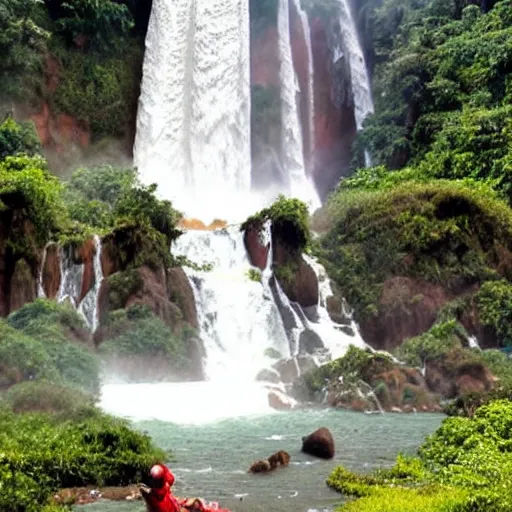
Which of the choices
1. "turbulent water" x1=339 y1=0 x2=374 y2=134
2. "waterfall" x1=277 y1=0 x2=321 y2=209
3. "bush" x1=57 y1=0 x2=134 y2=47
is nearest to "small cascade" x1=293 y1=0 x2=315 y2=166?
"waterfall" x1=277 y1=0 x2=321 y2=209

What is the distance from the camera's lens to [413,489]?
24.4ft

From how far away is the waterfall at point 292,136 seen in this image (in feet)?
105

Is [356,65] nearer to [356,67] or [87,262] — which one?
[356,67]

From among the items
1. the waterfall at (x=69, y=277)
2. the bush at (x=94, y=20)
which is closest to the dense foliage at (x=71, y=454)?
the waterfall at (x=69, y=277)

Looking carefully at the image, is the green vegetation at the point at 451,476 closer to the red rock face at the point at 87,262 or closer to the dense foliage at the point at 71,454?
the dense foliage at the point at 71,454

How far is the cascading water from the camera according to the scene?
3444 cm

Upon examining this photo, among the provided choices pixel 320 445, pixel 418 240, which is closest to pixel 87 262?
pixel 418 240

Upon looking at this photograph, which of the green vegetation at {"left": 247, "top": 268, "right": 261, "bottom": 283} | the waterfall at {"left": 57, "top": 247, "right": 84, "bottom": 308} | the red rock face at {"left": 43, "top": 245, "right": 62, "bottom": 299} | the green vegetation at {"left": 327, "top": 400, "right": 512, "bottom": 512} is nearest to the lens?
the green vegetation at {"left": 327, "top": 400, "right": 512, "bottom": 512}

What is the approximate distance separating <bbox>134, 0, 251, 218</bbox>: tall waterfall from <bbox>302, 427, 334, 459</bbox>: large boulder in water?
60.8 feet

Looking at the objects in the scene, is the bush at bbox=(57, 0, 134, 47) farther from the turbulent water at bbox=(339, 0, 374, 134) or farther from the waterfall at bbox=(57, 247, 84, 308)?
the waterfall at bbox=(57, 247, 84, 308)

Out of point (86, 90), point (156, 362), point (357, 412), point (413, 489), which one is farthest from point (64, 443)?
point (86, 90)

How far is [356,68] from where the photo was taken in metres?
35.4

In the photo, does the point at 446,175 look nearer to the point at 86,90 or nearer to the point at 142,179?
the point at 142,179

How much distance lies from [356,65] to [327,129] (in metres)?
4.05
